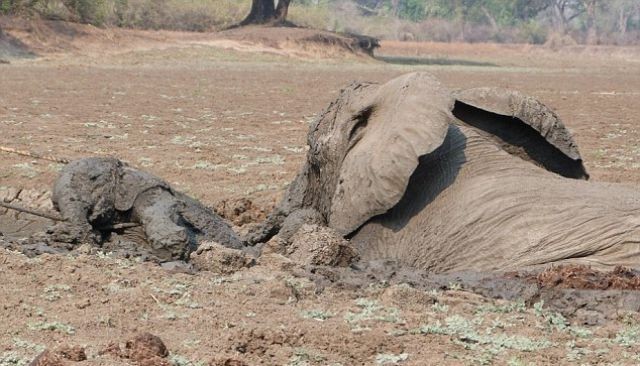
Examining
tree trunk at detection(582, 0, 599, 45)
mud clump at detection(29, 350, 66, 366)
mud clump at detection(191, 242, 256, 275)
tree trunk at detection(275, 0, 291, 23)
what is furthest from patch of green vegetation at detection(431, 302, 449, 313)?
tree trunk at detection(582, 0, 599, 45)

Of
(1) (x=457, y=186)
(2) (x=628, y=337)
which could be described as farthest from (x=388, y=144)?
(2) (x=628, y=337)

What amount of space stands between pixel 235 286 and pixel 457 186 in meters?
1.44

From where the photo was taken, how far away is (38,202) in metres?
8.64

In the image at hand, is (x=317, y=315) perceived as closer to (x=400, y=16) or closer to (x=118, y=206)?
(x=118, y=206)

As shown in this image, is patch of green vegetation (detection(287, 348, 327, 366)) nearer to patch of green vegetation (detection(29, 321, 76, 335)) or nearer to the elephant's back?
patch of green vegetation (detection(29, 321, 76, 335))

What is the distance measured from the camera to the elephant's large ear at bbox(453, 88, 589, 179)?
630 cm

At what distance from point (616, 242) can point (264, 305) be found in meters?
1.77

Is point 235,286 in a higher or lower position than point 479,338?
lower

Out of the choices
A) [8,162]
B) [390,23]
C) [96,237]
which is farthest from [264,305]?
[390,23]

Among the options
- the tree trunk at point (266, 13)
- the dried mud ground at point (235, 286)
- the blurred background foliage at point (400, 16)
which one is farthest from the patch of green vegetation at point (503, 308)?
the tree trunk at point (266, 13)

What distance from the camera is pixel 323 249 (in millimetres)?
5914

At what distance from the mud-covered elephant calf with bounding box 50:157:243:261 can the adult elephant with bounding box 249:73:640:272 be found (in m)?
0.52

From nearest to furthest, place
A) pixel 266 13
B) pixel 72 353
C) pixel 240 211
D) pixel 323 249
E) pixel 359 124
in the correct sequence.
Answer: pixel 72 353
pixel 323 249
pixel 359 124
pixel 240 211
pixel 266 13

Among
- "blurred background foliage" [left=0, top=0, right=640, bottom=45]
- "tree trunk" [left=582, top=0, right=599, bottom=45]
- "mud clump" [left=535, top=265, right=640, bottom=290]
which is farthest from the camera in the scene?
"tree trunk" [left=582, top=0, right=599, bottom=45]
